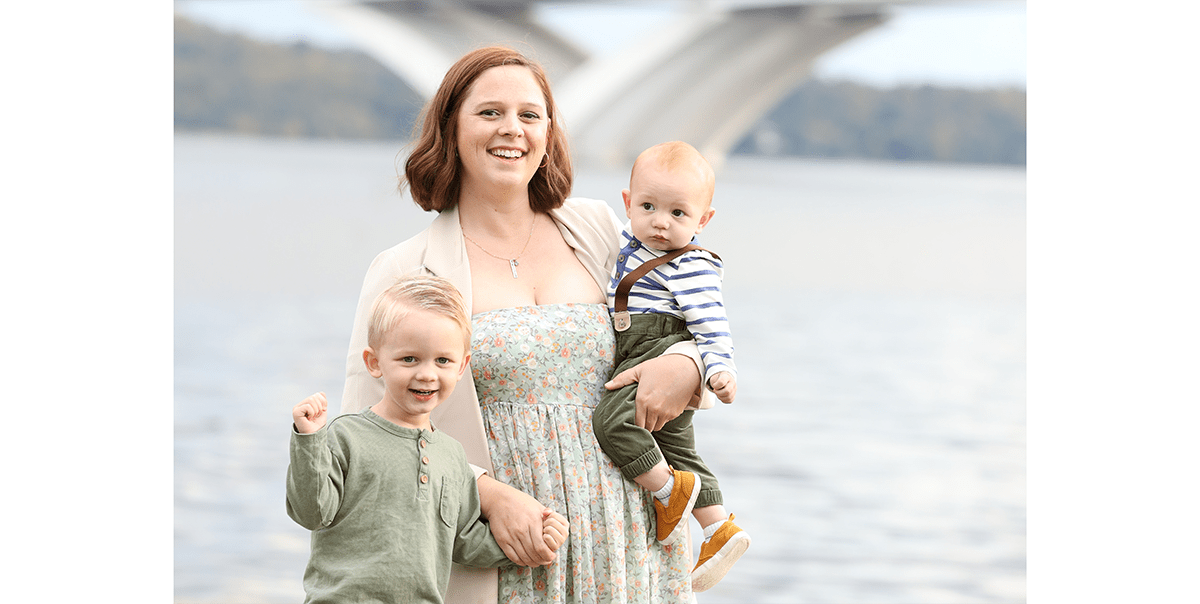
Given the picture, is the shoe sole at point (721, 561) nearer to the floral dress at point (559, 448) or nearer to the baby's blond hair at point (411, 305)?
the floral dress at point (559, 448)

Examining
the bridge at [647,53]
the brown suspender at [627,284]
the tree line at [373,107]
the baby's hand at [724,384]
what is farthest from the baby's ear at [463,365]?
the tree line at [373,107]

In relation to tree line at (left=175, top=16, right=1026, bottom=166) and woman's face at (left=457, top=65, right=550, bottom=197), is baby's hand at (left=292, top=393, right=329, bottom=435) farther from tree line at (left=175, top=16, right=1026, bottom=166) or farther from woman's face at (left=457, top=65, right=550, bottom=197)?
tree line at (left=175, top=16, right=1026, bottom=166)

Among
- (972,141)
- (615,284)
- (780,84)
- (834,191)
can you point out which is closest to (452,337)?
(615,284)

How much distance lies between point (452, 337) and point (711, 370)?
0.50 metres

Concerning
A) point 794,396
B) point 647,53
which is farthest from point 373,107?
point 794,396

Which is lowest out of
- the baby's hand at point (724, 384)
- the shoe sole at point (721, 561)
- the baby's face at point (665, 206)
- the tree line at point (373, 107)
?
the shoe sole at point (721, 561)

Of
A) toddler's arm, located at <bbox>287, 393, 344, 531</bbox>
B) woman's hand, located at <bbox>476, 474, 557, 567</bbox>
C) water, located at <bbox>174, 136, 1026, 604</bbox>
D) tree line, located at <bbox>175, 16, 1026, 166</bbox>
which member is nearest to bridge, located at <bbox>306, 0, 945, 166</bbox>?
water, located at <bbox>174, 136, 1026, 604</bbox>

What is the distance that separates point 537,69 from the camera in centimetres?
220

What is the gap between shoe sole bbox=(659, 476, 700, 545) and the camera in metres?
2.17

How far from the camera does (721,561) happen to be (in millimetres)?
2213

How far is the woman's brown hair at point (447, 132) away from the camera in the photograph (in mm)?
2145

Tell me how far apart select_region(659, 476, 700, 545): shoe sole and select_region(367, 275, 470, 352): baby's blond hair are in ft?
1.73

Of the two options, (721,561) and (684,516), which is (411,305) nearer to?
(684,516)

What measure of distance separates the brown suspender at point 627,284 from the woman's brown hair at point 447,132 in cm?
30
